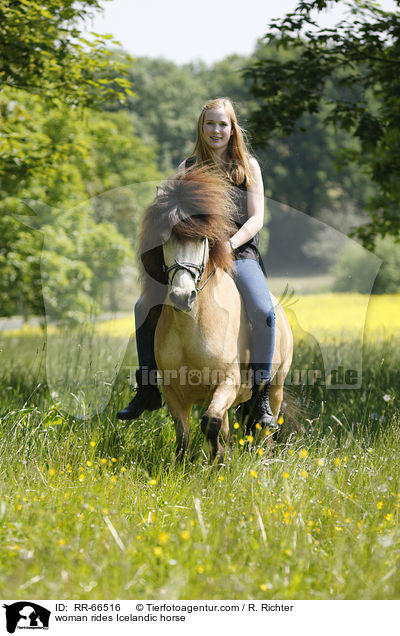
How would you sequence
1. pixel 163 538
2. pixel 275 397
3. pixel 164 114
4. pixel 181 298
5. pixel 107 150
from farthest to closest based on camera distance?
1. pixel 164 114
2. pixel 107 150
3. pixel 275 397
4. pixel 181 298
5. pixel 163 538

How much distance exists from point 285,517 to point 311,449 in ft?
4.90

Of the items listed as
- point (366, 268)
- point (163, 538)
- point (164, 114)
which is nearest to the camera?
point (163, 538)

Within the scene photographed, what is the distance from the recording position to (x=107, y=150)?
80.8 ft

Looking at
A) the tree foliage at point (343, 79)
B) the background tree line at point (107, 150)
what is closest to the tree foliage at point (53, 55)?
the background tree line at point (107, 150)

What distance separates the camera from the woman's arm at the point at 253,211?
4266mm

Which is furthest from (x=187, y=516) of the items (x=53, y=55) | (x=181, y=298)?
(x=53, y=55)

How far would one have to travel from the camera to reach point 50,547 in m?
2.98

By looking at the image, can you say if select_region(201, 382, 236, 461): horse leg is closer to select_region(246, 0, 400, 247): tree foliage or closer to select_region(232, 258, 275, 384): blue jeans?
select_region(232, 258, 275, 384): blue jeans

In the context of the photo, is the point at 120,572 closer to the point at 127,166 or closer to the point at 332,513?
the point at 332,513

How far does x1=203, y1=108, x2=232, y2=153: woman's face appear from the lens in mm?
4316

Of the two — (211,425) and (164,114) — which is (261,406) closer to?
Result: (211,425)

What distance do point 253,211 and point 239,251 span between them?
319mm

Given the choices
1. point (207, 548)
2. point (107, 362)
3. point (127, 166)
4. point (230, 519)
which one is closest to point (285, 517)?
point (230, 519)
